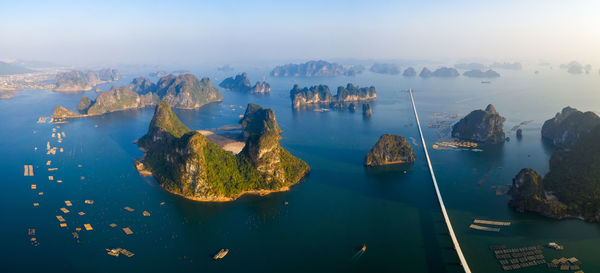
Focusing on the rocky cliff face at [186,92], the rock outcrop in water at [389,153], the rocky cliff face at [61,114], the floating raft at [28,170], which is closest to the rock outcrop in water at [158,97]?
the rocky cliff face at [186,92]

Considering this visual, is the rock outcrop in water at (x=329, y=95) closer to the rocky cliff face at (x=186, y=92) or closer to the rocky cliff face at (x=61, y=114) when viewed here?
the rocky cliff face at (x=186, y=92)

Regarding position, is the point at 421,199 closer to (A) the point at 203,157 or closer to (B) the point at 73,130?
(A) the point at 203,157

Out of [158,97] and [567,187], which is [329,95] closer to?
[158,97]

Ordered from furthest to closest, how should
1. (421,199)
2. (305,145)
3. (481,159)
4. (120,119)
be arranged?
1. (120,119)
2. (305,145)
3. (481,159)
4. (421,199)

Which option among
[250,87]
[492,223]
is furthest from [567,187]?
[250,87]

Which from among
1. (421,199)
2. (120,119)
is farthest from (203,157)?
(120,119)

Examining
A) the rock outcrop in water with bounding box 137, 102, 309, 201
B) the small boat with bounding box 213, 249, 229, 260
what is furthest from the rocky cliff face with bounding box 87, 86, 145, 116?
the small boat with bounding box 213, 249, 229, 260
